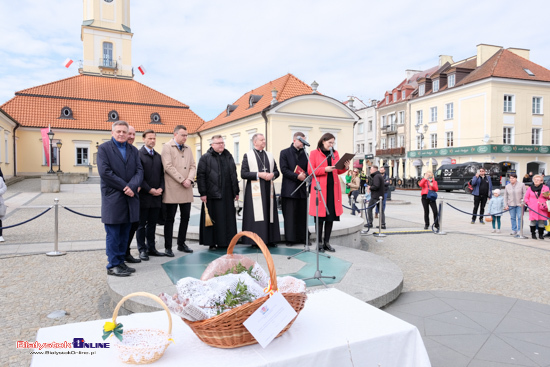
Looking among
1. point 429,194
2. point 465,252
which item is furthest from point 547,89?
point 465,252

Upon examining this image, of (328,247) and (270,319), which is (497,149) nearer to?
(328,247)

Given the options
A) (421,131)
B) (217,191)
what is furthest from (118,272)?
(421,131)

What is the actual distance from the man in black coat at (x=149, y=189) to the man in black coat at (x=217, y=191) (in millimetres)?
614

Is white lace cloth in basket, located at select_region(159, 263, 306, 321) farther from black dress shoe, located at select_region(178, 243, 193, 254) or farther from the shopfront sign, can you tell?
the shopfront sign

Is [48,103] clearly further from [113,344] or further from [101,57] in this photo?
[113,344]

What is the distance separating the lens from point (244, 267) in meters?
2.29

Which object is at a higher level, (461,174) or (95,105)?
(95,105)

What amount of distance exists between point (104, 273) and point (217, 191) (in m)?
2.14

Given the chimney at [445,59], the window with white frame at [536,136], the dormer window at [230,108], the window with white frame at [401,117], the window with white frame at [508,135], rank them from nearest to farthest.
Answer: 1. the dormer window at [230,108]
2. the window with white frame at [508,135]
3. the window with white frame at [536,136]
4. the chimney at [445,59]
5. the window with white frame at [401,117]

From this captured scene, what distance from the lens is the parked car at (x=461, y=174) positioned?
28.0 meters

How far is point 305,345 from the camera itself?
187cm

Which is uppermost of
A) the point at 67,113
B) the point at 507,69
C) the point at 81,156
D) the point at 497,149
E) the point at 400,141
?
the point at 507,69

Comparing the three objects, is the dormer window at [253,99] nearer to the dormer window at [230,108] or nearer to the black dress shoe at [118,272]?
the dormer window at [230,108]

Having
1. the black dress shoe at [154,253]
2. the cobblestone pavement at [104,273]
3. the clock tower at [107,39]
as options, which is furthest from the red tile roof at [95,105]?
the black dress shoe at [154,253]
